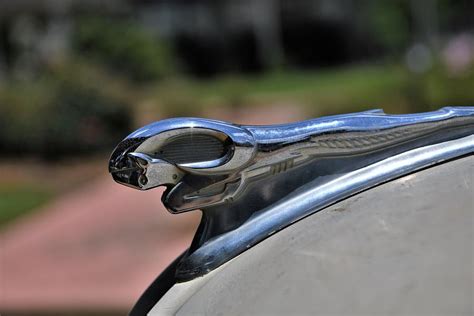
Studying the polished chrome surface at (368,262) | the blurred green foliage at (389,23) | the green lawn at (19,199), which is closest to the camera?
the polished chrome surface at (368,262)

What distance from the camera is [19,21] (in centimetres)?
2397

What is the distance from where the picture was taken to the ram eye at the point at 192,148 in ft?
3.61

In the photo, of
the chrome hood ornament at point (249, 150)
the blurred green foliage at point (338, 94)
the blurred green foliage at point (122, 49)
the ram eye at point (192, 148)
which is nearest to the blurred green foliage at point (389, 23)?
the blurred green foliage at point (338, 94)

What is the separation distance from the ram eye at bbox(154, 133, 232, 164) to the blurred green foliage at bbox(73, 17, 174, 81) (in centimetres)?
2008

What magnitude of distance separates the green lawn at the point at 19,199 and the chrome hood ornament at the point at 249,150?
7775 mm

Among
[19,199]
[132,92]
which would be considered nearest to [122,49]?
[132,92]

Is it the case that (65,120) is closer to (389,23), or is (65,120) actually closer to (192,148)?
(192,148)

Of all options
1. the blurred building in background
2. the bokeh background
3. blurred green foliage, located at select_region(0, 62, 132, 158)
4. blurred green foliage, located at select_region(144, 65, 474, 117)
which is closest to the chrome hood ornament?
the bokeh background

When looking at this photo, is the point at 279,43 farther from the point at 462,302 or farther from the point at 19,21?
the point at 462,302

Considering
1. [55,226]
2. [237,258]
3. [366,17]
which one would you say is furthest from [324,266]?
[366,17]

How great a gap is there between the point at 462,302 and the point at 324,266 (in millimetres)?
194

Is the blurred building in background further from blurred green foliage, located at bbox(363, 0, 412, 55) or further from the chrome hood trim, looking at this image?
the chrome hood trim

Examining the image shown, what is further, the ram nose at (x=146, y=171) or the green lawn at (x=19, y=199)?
the green lawn at (x=19, y=199)

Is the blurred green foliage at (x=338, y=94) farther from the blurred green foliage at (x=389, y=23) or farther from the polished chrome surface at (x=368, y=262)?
the polished chrome surface at (x=368, y=262)
